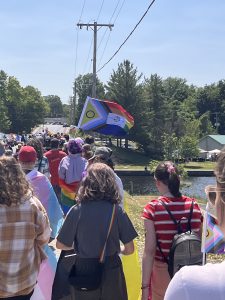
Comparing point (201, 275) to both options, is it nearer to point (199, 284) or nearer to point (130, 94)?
point (199, 284)

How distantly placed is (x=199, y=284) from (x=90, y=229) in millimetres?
2416

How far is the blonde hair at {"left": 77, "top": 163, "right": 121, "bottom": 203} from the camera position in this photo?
Answer: 375 centimetres

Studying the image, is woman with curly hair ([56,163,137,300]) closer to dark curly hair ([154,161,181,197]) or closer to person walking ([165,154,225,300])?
dark curly hair ([154,161,181,197])

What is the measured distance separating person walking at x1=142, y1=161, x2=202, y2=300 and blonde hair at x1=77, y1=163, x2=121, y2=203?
1.01 ft

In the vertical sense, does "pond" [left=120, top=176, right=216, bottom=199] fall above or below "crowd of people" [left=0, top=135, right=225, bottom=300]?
below

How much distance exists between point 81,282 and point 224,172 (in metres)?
2.36

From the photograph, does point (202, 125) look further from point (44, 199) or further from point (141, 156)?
point (44, 199)

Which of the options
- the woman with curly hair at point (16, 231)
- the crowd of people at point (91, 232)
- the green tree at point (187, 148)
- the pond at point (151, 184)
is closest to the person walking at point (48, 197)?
the crowd of people at point (91, 232)

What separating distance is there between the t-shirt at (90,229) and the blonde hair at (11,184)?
58 cm

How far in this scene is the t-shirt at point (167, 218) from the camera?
145 inches

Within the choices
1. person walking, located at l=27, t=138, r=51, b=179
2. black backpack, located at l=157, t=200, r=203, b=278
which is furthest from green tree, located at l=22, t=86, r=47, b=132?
black backpack, located at l=157, t=200, r=203, b=278

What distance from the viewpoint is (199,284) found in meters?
1.32

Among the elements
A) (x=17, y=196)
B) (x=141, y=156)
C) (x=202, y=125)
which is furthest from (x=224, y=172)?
(x=202, y=125)

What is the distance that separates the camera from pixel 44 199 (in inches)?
195
